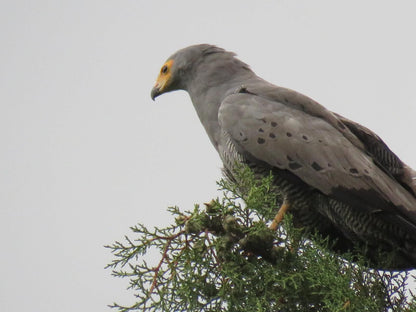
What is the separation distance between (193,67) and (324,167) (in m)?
2.23

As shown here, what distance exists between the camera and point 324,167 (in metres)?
5.48

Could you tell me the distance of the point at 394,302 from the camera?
4.75m

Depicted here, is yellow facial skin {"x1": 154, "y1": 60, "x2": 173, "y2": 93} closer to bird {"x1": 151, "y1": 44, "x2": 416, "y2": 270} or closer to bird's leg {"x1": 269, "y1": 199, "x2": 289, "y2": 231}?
bird {"x1": 151, "y1": 44, "x2": 416, "y2": 270}

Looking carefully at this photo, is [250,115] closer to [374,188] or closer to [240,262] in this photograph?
[374,188]

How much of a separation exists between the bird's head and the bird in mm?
697

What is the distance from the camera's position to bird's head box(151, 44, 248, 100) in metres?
7.01

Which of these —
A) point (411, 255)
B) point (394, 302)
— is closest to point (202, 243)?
point (394, 302)

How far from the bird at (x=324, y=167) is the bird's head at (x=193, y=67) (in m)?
0.70

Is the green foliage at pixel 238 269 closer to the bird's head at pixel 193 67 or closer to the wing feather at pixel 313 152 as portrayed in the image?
the wing feather at pixel 313 152

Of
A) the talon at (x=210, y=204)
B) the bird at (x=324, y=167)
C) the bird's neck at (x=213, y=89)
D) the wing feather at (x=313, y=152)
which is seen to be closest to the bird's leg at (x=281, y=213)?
the bird at (x=324, y=167)

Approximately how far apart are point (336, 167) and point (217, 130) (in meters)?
1.24

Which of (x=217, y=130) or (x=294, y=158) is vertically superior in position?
(x=217, y=130)

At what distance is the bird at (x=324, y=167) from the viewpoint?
210 inches

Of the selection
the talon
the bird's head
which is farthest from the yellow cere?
the talon
